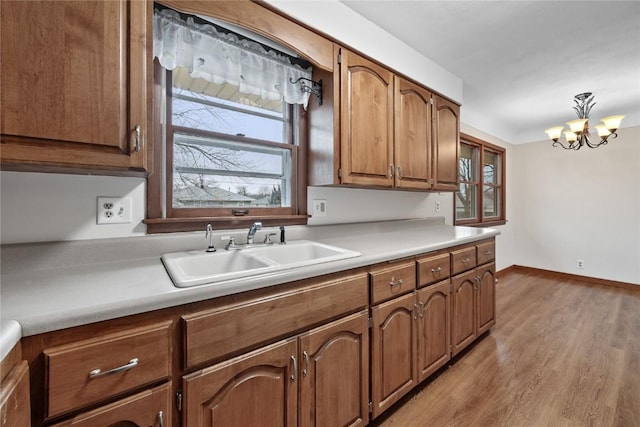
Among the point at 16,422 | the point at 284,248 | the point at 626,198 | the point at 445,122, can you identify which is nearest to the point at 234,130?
the point at 284,248

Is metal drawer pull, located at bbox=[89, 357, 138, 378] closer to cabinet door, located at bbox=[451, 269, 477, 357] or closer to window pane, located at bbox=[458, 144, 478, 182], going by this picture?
cabinet door, located at bbox=[451, 269, 477, 357]

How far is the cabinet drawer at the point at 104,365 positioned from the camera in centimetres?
→ 64

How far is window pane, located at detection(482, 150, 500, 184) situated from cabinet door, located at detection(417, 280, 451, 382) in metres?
2.92

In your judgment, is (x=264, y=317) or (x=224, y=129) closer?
(x=264, y=317)

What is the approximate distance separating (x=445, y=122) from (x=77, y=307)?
2550 millimetres

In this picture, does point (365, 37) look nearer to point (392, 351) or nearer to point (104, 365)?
point (392, 351)

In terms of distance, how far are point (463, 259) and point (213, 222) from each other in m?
1.62

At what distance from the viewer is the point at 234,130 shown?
156cm

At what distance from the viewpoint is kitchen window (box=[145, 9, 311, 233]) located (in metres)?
1.30

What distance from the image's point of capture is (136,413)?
73 cm

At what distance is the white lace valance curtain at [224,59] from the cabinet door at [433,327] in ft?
4.55

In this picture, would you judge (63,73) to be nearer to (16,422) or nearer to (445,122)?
(16,422)

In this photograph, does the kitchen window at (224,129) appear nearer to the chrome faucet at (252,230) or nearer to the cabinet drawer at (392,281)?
the chrome faucet at (252,230)

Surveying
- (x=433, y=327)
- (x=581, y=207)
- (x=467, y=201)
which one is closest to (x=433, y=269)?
(x=433, y=327)
